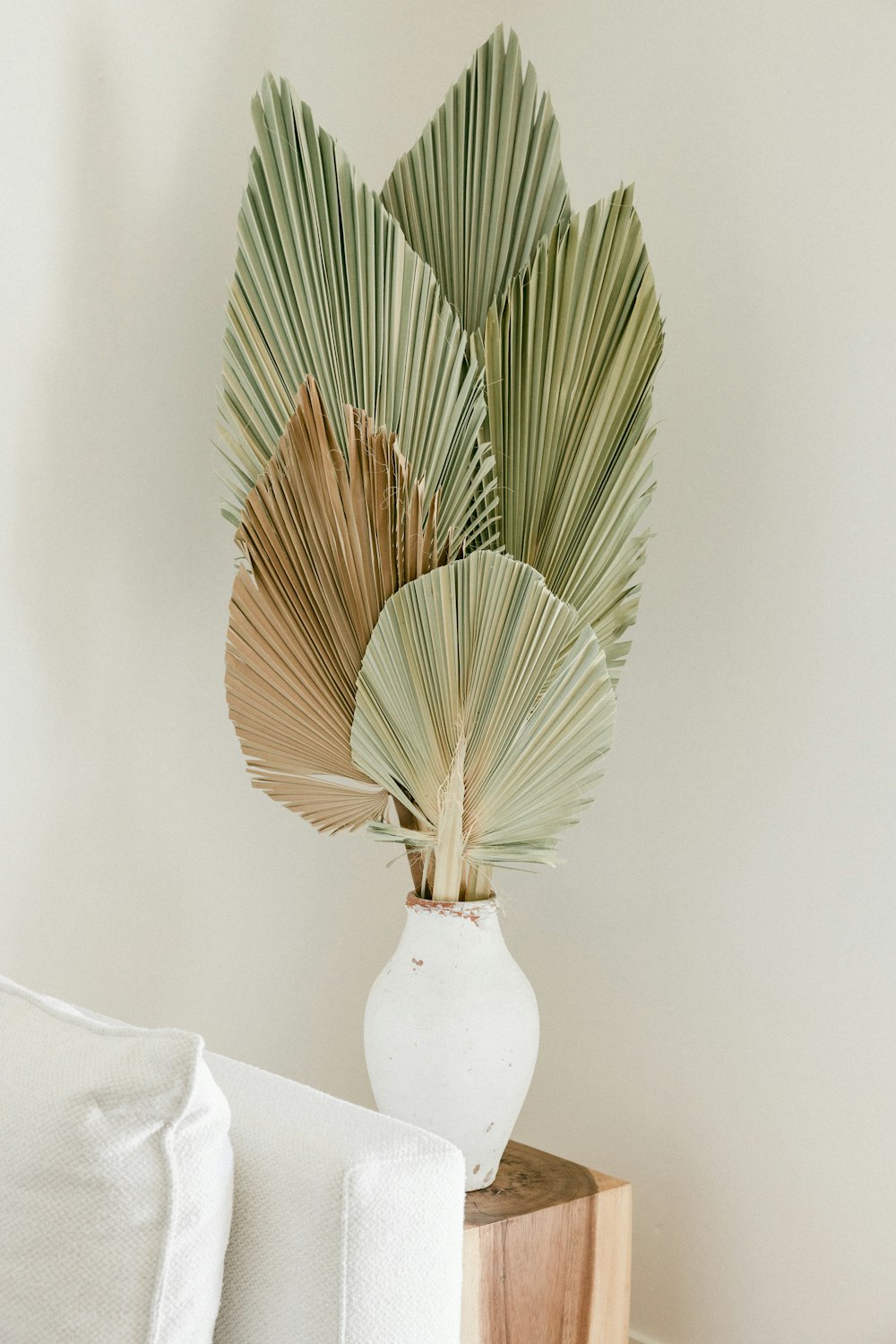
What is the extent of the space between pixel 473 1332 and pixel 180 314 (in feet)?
4.20

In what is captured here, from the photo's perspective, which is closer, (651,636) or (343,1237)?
(343,1237)

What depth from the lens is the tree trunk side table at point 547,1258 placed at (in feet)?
3.90

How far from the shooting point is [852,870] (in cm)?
138

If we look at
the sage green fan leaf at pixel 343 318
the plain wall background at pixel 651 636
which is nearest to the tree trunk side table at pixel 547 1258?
the plain wall background at pixel 651 636

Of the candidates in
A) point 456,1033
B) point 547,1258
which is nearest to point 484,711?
point 456,1033

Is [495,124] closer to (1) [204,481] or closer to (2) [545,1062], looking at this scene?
(1) [204,481]

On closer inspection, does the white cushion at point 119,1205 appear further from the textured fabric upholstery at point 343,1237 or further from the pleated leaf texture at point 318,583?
the pleated leaf texture at point 318,583

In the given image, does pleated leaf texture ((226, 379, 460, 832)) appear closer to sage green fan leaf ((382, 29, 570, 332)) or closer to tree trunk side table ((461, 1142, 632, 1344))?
sage green fan leaf ((382, 29, 570, 332))

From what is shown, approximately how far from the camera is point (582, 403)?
1.30m

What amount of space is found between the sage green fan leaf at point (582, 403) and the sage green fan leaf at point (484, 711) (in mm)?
152

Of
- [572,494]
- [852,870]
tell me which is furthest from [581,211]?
[852,870]

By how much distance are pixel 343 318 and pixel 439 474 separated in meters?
0.21

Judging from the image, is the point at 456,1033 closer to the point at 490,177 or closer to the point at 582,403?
the point at 582,403

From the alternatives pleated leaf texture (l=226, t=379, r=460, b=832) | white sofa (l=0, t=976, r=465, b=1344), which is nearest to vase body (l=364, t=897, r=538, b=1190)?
pleated leaf texture (l=226, t=379, r=460, b=832)
